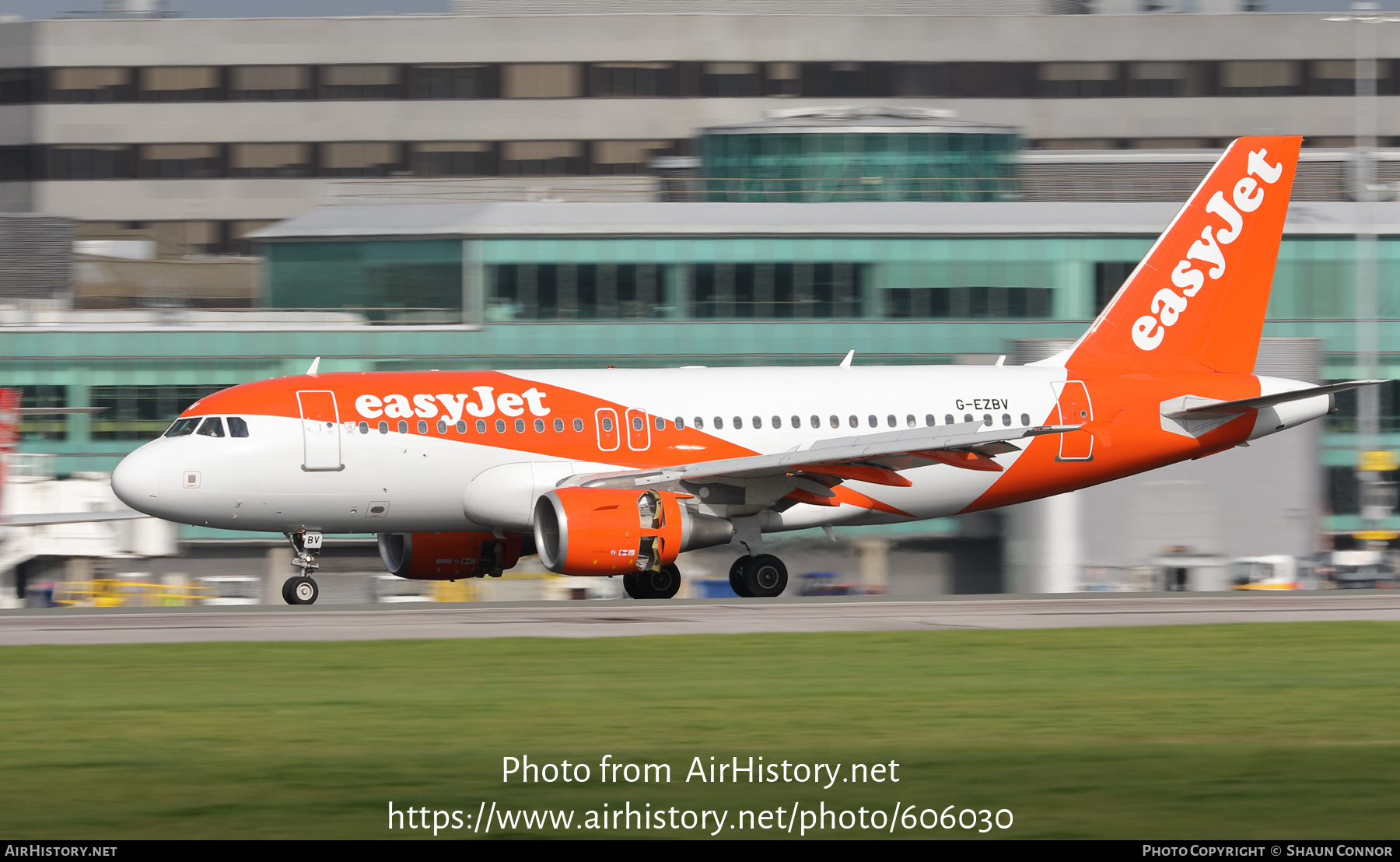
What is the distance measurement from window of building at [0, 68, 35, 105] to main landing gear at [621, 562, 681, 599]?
83170mm

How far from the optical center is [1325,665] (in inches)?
787

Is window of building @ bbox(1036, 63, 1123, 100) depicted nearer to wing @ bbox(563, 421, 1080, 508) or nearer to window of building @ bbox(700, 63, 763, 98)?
window of building @ bbox(700, 63, 763, 98)

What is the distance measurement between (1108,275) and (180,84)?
6343cm

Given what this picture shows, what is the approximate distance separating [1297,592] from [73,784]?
79.6 ft

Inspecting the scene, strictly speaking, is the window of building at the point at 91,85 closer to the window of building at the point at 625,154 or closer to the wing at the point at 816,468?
the window of building at the point at 625,154

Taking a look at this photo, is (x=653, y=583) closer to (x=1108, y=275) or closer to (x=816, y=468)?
(x=816, y=468)

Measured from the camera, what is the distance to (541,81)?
103 metres

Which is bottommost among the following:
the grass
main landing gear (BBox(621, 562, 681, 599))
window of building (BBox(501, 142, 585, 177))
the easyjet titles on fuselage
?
main landing gear (BBox(621, 562, 681, 599))

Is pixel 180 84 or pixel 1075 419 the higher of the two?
pixel 180 84

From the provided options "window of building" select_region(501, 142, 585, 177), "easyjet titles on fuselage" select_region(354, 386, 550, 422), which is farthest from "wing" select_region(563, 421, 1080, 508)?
"window of building" select_region(501, 142, 585, 177)

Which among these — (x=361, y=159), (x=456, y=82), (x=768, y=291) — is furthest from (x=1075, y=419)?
(x=361, y=159)

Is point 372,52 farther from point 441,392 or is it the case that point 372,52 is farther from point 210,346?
point 441,392

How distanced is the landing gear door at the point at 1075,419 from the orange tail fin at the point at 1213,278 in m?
1.37

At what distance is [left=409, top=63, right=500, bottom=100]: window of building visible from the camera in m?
103
